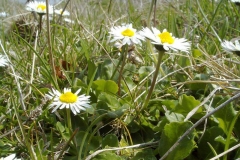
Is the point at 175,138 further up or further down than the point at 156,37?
further down

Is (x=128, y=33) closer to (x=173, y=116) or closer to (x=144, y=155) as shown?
(x=173, y=116)

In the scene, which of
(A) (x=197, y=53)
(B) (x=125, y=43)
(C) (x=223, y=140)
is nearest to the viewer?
(C) (x=223, y=140)

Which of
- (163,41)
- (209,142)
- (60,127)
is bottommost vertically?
(209,142)

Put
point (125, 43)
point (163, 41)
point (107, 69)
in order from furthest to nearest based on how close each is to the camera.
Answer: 1. point (107, 69)
2. point (125, 43)
3. point (163, 41)

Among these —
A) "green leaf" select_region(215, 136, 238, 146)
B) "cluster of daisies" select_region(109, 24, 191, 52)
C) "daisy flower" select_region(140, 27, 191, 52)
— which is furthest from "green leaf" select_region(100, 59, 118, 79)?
"green leaf" select_region(215, 136, 238, 146)

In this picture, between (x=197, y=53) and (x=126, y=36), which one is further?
(x=197, y=53)

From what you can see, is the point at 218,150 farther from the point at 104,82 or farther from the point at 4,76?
the point at 4,76

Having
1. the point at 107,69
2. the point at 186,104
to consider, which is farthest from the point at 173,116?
the point at 107,69
